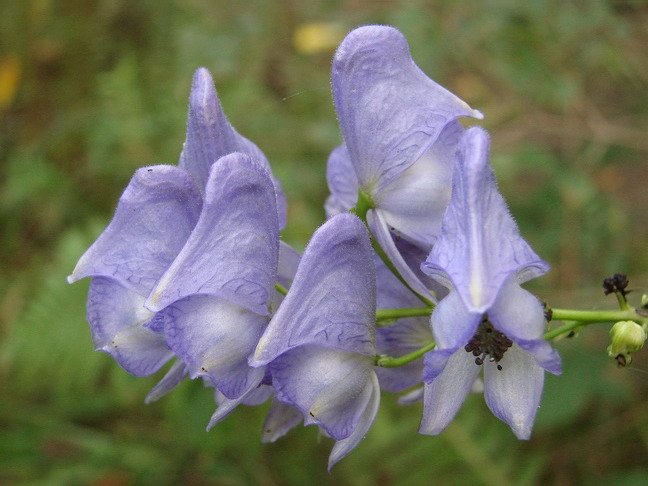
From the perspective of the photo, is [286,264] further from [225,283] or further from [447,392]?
[447,392]

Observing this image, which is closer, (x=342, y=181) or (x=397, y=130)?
(x=397, y=130)

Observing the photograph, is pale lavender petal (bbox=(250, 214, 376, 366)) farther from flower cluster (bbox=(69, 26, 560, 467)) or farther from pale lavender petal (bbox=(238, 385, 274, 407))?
pale lavender petal (bbox=(238, 385, 274, 407))

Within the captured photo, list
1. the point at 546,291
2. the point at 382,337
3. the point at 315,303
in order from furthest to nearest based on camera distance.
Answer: the point at 546,291, the point at 382,337, the point at 315,303

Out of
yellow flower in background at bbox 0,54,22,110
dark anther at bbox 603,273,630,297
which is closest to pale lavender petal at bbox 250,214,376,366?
dark anther at bbox 603,273,630,297

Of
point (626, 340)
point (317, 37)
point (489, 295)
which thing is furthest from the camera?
point (317, 37)

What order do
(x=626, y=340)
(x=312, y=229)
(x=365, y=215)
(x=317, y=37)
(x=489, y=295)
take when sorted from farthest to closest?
(x=317, y=37), (x=312, y=229), (x=365, y=215), (x=626, y=340), (x=489, y=295)

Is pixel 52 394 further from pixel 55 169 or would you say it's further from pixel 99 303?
pixel 99 303

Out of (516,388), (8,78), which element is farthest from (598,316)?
(8,78)

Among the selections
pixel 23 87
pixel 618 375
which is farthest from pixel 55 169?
pixel 618 375
